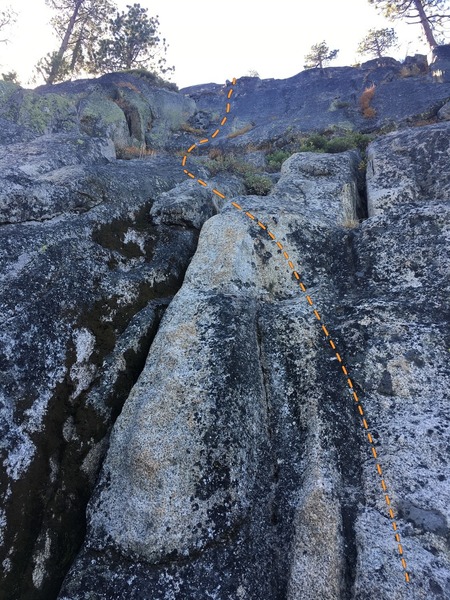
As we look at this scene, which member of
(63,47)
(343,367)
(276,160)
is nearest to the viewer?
(343,367)

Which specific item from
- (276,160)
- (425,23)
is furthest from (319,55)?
(276,160)

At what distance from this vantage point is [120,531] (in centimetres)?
627

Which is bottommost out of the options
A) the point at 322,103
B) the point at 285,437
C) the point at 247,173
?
the point at 285,437

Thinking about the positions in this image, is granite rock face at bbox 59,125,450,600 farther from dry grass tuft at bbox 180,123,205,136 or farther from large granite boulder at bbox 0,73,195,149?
dry grass tuft at bbox 180,123,205,136

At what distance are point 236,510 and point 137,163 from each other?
44.4 feet

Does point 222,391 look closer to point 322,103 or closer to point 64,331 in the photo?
point 64,331

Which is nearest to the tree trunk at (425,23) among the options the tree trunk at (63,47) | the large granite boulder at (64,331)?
the tree trunk at (63,47)

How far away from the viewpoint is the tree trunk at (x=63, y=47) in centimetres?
3522

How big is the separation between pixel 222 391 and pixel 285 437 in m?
1.48

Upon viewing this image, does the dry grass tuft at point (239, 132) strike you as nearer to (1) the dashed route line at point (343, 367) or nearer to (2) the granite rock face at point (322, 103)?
(2) the granite rock face at point (322, 103)

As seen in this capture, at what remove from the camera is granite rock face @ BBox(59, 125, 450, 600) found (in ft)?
19.1

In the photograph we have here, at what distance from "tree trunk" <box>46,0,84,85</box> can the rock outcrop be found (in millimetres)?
27794

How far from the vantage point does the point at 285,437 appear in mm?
7367

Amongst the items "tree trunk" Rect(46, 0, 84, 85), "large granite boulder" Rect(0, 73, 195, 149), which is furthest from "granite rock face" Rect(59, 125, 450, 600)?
"tree trunk" Rect(46, 0, 84, 85)
